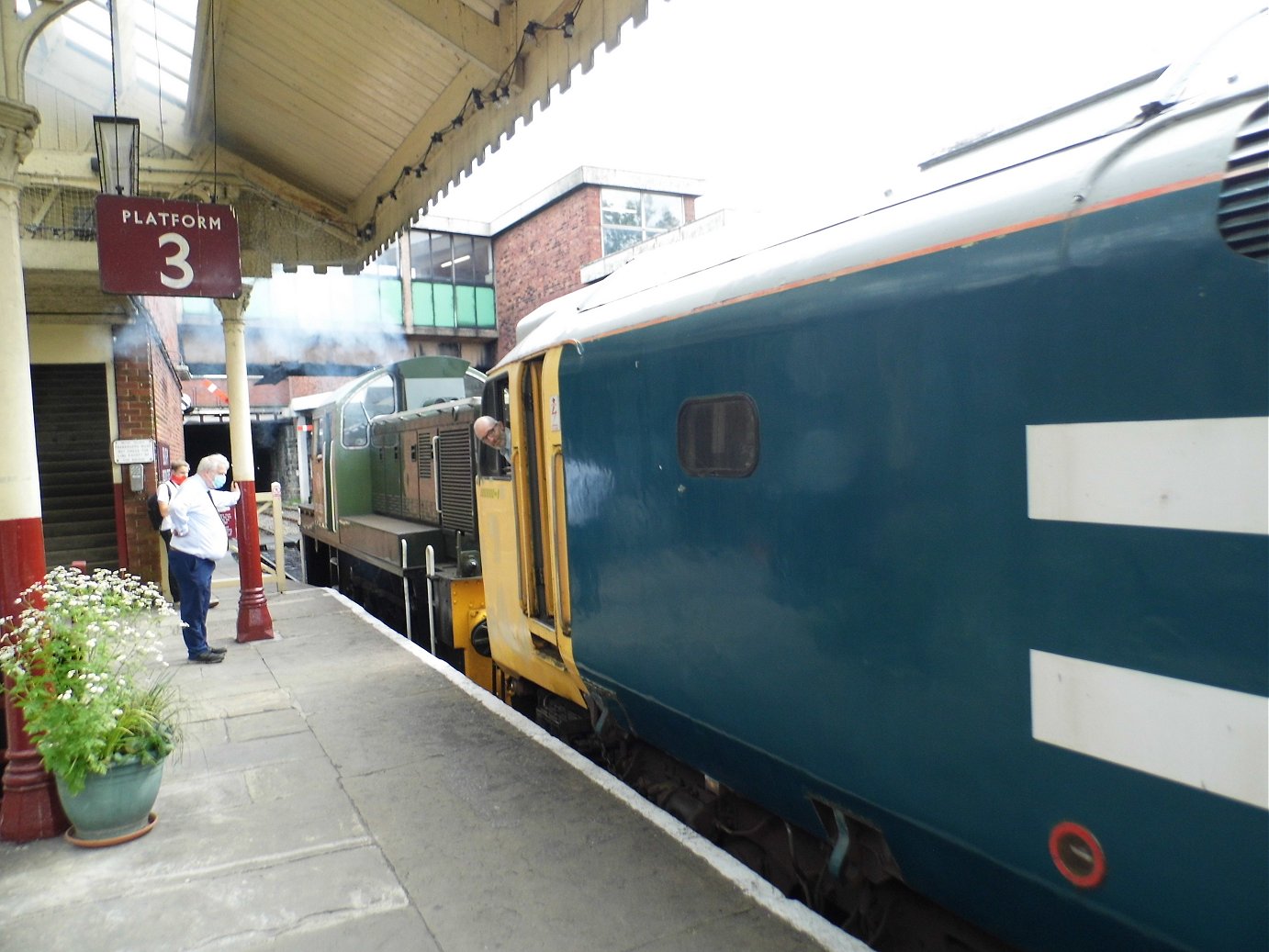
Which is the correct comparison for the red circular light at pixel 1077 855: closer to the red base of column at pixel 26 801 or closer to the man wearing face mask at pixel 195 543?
the red base of column at pixel 26 801

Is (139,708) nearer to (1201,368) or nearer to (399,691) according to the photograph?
(399,691)

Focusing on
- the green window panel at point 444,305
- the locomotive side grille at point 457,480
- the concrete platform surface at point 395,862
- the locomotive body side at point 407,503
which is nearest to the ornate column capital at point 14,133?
the concrete platform surface at point 395,862

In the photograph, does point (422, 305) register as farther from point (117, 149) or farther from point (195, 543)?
point (117, 149)

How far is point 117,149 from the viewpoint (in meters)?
5.98

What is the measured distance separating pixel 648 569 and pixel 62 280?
7.79m

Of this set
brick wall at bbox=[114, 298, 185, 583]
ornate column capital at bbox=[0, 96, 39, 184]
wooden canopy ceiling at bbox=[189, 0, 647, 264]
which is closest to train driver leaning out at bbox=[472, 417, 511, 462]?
wooden canopy ceiling at bbox=[189, 0, 647, 264]

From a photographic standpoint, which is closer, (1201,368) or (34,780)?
(1201,368)

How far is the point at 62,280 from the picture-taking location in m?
8.44

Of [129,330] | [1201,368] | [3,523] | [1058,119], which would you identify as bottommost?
[3,523]

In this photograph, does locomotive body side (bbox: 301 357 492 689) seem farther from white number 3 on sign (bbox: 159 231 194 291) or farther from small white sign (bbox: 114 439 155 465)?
white number 3 on sign (bbox: 159 231 194 291)

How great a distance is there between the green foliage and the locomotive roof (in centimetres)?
289

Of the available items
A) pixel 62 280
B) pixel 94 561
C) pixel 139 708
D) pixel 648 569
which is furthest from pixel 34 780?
pixel 94 561

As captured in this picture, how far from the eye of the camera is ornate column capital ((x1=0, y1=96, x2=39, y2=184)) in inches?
155

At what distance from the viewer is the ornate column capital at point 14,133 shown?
3941mm
